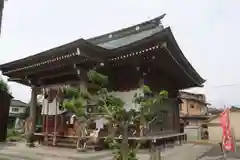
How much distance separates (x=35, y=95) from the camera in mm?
11703

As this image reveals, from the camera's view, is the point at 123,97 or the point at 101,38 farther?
the point at 101,38

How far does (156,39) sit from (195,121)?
2419 cm

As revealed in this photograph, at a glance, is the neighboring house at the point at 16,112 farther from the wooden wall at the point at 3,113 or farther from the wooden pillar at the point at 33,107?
the wooden pillar at the point at 33,107

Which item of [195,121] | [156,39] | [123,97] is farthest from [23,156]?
[195,121]

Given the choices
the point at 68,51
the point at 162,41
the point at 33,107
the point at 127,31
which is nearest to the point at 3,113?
the point at 33,107

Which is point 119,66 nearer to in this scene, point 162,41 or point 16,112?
point 162,41

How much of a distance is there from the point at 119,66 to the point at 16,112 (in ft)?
121

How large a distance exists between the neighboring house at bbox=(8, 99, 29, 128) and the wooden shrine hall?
2594 cm

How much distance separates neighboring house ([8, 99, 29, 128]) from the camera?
123 ft

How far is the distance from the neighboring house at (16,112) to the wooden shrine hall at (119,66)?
2594 centimetres

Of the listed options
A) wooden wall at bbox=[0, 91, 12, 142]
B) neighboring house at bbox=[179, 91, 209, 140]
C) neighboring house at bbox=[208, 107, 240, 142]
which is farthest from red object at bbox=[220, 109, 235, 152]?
neighboring house at bbox=[208, 107, 240, 142]

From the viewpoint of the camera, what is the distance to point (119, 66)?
1010 cm

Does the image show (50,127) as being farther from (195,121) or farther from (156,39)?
(195,121)

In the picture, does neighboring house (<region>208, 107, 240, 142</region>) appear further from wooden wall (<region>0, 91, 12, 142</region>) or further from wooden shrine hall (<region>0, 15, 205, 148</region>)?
wooden wall (<region>0, 91, 12, 142</region>)
